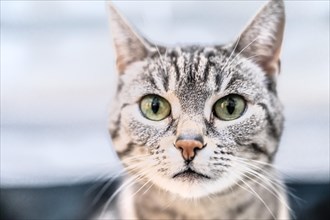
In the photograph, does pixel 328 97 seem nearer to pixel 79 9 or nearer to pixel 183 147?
pixel 183 147

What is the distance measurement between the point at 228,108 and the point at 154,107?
121 millimetres

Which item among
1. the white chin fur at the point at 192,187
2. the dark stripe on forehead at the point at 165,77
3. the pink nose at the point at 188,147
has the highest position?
the dark stripe on forehead at the point at 165,77

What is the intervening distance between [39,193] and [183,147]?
277 mm

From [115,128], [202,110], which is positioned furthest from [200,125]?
[115,128]

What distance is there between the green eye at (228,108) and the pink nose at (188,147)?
0.22 feet

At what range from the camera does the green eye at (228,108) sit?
784 mm

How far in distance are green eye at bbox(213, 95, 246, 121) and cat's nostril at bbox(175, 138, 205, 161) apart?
65mm

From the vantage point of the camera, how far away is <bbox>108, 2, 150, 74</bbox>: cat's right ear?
0.82 m

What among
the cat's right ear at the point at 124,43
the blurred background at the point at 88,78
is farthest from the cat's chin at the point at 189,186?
the cat's right ear at the point at 124,43

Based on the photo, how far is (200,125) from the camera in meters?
0.77

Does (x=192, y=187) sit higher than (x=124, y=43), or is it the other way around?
(x=124, y=43)

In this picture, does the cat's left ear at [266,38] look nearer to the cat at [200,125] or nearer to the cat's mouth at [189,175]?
the cat at [200,125]

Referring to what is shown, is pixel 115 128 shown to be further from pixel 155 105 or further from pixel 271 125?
pixel 271 125

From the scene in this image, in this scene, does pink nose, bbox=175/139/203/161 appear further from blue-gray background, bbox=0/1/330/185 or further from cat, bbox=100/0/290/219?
blue-gray background, bbox=0/1/330/185
